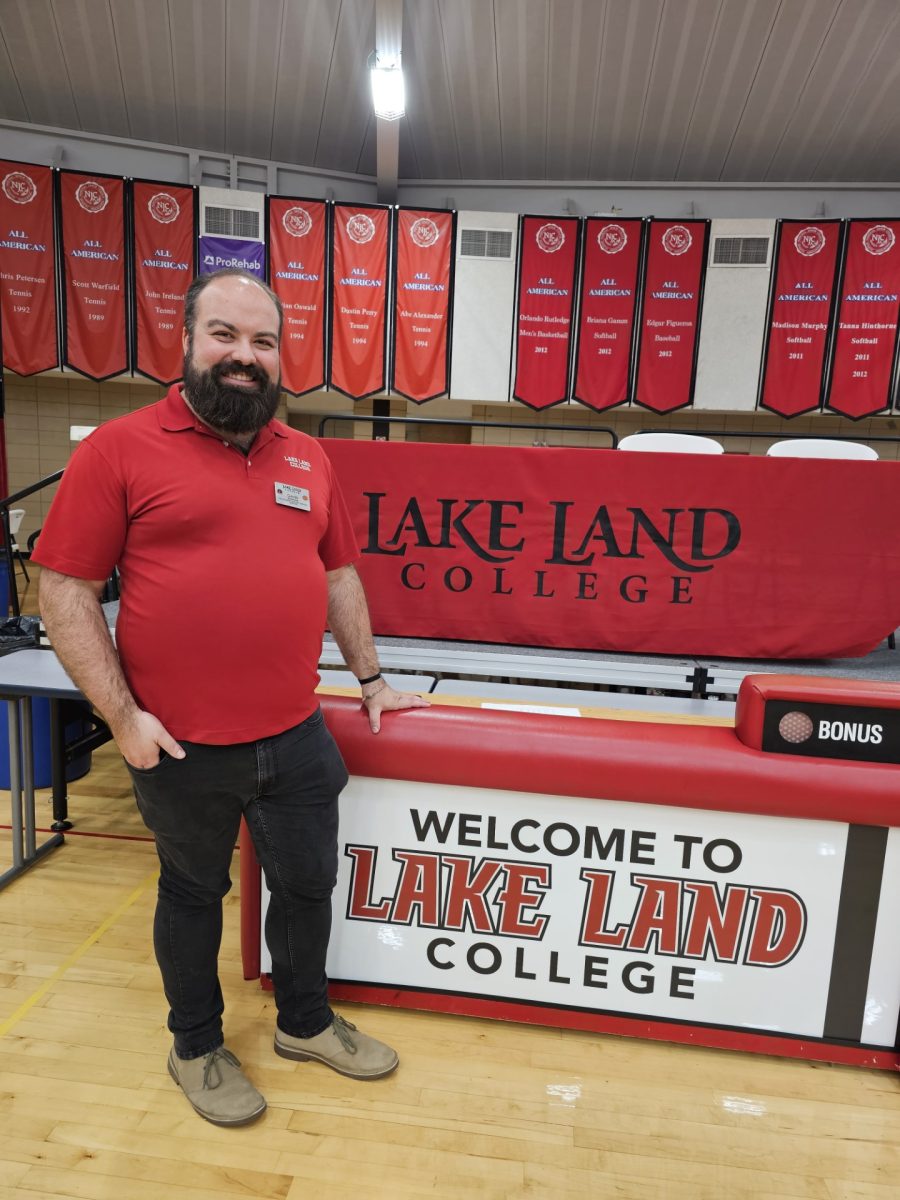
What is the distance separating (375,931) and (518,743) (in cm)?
60

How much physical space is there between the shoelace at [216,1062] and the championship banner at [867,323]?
24.0 feet

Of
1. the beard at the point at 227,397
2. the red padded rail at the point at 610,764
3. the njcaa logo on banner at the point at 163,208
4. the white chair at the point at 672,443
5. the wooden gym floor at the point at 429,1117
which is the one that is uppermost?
the njcaa logo on banner at the point at 163,208

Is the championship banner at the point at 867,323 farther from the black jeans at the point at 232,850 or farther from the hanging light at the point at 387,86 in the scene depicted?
the black jeans at the point at 232,850

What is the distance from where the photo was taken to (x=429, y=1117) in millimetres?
1362

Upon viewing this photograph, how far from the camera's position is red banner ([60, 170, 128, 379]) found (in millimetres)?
6281

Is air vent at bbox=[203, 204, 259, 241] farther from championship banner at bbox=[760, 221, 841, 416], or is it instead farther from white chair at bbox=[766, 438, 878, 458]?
white chair at bbox=[766, 438, 878, 458]

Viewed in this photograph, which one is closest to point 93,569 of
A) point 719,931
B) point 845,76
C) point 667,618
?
point 719,931

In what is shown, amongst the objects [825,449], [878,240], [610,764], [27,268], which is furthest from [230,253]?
[610,764]

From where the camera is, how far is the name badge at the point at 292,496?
1248 mm

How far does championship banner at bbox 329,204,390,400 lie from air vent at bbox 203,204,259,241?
2.62ft

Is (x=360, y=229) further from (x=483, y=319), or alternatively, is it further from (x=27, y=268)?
(x=27, y=268)

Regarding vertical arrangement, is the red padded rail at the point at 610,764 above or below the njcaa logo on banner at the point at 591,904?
above

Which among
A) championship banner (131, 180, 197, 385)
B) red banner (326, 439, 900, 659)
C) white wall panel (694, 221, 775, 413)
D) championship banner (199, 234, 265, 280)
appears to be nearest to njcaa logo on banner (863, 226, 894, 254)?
white wall panel (694, 221, 775, 413)

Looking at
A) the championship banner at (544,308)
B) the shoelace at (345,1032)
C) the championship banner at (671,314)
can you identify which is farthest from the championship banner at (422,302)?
the shoelace at (345,1032)
